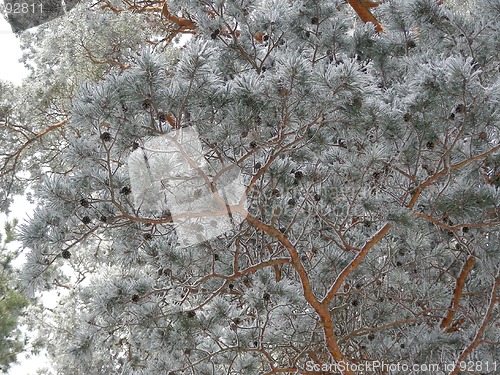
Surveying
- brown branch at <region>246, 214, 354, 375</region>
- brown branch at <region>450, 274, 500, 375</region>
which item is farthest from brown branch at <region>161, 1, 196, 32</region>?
brown branch at <region>450, 274, 500, 375</region>

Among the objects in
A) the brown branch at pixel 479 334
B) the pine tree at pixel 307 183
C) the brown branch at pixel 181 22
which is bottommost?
the brown branch at pixel 479 334

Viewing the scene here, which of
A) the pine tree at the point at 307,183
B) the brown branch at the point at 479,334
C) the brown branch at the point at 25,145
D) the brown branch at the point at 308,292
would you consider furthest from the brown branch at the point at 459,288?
the brown branch at the point at 25,145

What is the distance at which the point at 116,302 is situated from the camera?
2045 millimetres

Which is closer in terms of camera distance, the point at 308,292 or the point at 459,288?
the point at 308,292

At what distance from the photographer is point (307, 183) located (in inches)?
93.4

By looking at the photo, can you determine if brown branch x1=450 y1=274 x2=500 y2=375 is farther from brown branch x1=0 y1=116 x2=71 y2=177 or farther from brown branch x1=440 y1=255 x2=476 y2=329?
brown branch x1=0 y1=116 x2=71 y2=177

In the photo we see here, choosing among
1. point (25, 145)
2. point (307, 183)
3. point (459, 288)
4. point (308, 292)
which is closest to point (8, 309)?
Answer: point (25, 145)

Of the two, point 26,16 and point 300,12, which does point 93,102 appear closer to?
point 300,12

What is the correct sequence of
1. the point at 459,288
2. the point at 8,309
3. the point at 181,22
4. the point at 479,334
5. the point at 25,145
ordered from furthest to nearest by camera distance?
the point at 8,309 → the point at 181,22 → the point at 25,145 → the point at 459,288 → the point at 479,334

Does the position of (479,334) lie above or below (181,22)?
below

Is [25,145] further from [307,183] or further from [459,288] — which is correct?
[459,288]

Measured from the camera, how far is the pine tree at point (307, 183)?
173cm

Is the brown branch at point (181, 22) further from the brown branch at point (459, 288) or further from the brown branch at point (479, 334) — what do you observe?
the brown branch at point (479, 334)

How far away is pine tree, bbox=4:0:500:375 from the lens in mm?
1729
